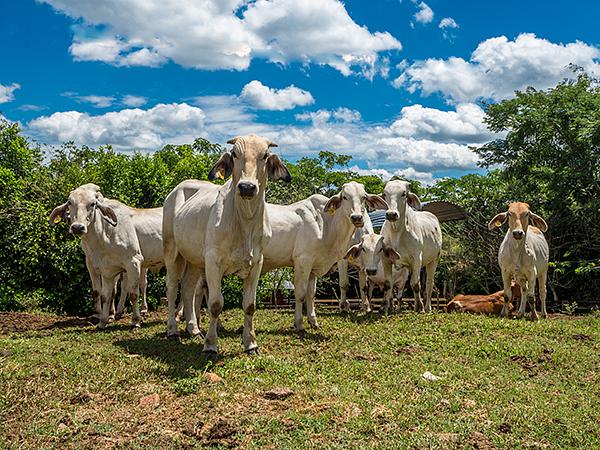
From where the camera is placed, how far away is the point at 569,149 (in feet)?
64.0

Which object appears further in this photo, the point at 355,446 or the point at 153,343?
the point at 153,343

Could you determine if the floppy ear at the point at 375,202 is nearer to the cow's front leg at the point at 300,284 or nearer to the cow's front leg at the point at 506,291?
the cow's front leg at the point at 300,284

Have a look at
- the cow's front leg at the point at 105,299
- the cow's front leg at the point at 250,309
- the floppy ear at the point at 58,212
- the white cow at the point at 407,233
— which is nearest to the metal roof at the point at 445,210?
the white cow at the point at 407,233

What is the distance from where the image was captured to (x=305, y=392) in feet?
19.5

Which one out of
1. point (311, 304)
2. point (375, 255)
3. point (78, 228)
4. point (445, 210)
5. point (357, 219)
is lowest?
point (311, 304)

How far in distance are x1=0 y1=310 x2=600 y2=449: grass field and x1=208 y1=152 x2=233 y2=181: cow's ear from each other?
2.37 m

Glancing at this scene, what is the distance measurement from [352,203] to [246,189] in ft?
11.8

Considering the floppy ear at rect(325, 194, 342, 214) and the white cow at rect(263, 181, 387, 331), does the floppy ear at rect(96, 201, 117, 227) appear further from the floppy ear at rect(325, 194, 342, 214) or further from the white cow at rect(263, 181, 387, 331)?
the floppy ear at rect(325, 194, 342, 214)

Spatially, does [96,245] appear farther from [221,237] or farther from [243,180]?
[243,180]

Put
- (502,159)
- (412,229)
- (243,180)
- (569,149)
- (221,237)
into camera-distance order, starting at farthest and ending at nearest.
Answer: (502,159) < (569,149) < (412,229) < (221,237) < (243,180)

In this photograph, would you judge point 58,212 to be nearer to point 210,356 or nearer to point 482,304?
point 210,356

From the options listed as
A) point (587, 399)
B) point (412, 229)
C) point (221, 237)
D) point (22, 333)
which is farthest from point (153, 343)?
point (412, 229)

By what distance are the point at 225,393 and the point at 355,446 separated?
5.68 feet

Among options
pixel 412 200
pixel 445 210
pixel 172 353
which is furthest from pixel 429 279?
pixel 172 353
